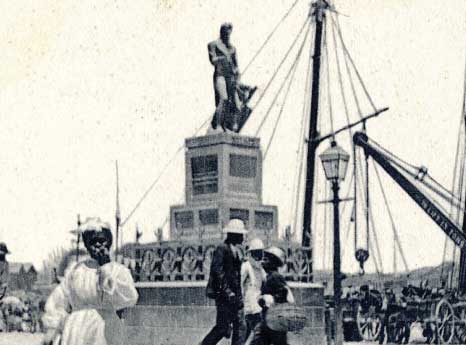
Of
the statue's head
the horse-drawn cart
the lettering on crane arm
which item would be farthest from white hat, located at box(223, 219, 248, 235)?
the lettering on crane arm

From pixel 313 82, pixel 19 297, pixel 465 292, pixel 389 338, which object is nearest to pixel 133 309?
pixel 389 338

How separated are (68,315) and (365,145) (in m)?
24.3

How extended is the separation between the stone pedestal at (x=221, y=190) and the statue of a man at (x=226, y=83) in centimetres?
43

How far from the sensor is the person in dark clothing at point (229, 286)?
562 inches

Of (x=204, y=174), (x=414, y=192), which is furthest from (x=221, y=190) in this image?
(x=414, y=192)

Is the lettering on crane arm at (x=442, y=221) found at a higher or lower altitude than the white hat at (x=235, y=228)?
higher

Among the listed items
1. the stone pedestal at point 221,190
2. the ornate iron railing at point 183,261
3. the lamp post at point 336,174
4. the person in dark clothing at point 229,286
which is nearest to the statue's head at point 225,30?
the stone pedestal at point 221,190

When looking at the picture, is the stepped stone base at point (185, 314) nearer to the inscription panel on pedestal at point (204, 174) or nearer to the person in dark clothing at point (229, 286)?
the inscription panel on pedestal at point (204, 174)

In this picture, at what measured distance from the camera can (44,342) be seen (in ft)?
30.3

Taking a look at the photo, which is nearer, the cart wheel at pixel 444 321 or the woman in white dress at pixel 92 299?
the woman in white dress at pixel 92 299

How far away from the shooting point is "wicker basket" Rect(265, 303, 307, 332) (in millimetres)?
12250

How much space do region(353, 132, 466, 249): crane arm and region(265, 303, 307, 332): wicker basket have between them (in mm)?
19671

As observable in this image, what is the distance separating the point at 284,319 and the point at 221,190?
10242 mm

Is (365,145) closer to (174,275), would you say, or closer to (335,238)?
(174,275)
